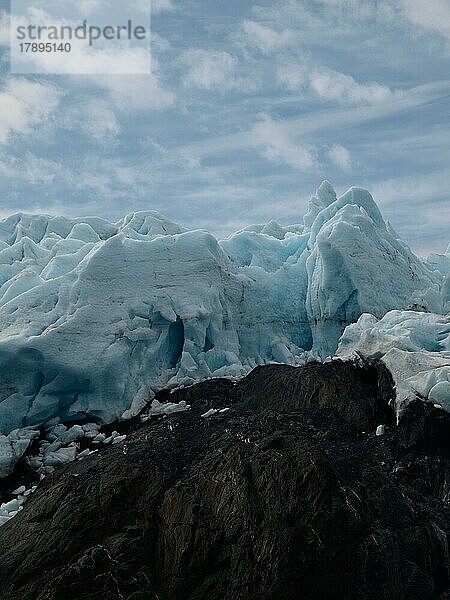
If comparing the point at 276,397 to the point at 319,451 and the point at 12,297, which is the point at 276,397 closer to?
the point at 319,451

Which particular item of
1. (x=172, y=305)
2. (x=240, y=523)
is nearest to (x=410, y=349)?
(x=172, y=305)

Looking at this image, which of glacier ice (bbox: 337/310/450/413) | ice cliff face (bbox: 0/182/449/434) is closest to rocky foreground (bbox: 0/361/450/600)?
glacier ice (bbox: 337/310/450/413)

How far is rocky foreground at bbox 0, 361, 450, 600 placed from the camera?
7.26 metres

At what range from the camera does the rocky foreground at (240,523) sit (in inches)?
286

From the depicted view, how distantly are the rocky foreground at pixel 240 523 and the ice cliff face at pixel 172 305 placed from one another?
4.07m

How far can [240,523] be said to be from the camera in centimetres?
763

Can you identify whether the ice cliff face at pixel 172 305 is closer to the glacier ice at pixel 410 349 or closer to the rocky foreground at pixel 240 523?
the glacier ice at pixel 410 349

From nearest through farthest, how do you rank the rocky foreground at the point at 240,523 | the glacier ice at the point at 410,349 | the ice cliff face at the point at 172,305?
the rocky foreground at the point at 240,523
the glacier ice at the point at 410,349
the ice cliff face at the point at 172,305

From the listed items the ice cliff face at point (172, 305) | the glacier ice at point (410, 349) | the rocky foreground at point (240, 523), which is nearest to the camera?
the rocky foreground at point (240, 523)

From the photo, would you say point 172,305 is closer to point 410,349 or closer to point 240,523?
point 410,349

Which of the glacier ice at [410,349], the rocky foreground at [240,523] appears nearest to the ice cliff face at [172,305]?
the glacier ice at [410,349]

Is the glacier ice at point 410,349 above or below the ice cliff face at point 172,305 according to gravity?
above

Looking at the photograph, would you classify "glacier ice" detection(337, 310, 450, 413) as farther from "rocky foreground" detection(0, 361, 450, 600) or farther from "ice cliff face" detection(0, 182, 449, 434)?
"ice cliff face" detection(0, 182, 449, 434)

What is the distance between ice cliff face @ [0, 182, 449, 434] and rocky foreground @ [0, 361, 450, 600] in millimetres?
4065
